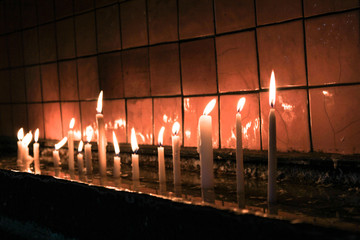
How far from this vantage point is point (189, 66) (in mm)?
2041

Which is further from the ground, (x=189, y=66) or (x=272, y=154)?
(x=189, y=66)

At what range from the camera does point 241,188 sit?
131 cm

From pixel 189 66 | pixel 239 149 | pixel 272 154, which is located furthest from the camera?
pixel 189 66

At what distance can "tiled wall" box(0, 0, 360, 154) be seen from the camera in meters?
1.56

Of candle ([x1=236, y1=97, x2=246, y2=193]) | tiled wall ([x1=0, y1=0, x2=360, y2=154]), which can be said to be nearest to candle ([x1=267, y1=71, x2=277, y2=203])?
candle ([x1=236, y1=97, x2=246, y2=193])

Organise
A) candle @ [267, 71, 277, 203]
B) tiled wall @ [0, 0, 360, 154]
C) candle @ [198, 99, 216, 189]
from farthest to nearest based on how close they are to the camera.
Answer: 1. tiled wall @ [0, 0, 360, 154]
2. candle @ [198, 99, 216, 189]
3. candle @ [267, 71, 277, 203]

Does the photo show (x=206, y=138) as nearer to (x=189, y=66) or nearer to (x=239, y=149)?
A: (x=239, y=149)

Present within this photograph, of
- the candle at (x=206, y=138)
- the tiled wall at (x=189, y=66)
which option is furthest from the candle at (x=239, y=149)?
the tiled wall at (x=189, y=66)

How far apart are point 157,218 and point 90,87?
159 cm

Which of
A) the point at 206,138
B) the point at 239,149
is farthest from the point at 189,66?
the point at 239,149

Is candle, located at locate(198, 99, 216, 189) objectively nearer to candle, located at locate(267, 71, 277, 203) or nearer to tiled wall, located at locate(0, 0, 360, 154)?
candle, located at locate(267, 71, 277, 203)

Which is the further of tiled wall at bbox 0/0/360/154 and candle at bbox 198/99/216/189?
tiled wall at bbox 0/0/360/154

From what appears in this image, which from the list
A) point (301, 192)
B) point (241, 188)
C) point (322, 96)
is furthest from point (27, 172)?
point (322, 96)

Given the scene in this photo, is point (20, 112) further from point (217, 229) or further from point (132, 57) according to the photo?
point (217, 229)
